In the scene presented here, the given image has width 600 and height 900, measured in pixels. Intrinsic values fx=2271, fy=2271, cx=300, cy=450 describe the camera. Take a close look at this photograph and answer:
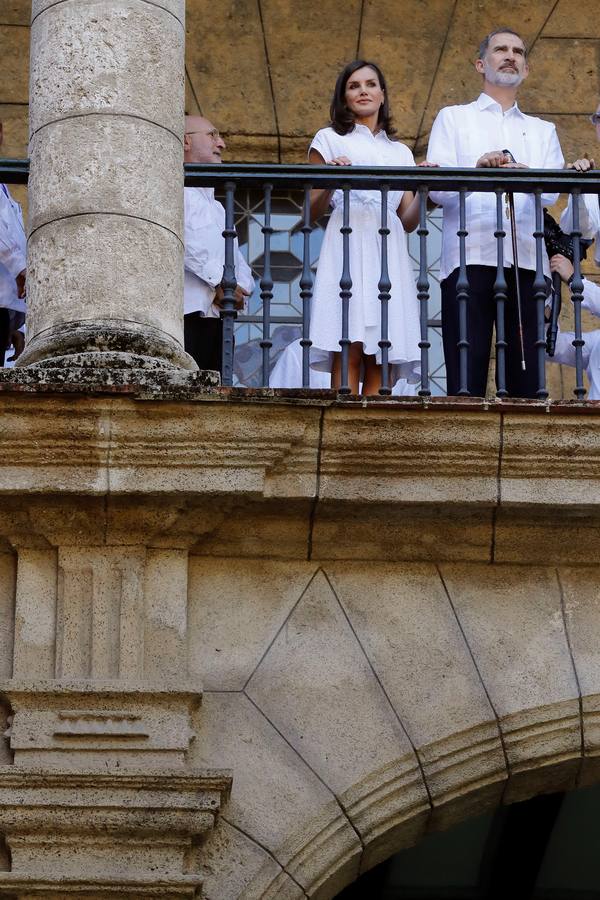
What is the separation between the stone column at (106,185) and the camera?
27.1 feet

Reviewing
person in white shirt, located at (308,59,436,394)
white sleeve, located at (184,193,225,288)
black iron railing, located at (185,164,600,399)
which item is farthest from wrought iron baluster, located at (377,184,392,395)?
white sleeve, located at (184,193,225,288)

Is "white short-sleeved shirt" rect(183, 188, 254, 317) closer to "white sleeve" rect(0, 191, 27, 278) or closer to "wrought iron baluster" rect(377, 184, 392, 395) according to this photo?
"white sleeve" rect(0, 191, 27, 278)

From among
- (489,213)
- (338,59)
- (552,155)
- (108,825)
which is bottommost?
(108,825)

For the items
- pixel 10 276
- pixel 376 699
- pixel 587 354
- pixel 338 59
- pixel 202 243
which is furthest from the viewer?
pixel 338 59

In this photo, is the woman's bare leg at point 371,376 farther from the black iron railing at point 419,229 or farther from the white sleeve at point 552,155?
the white sleeve at point 552,155

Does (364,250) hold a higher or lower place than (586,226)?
lower

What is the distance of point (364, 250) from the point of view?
30.0 ft

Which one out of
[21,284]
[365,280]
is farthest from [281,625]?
[21,284]

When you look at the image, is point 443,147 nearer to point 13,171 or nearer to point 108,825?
point 13,171

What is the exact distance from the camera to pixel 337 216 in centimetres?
916

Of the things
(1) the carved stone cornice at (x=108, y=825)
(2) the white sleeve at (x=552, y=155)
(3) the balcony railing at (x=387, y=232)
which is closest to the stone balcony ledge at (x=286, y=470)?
(3) the balcony railing at (x=387, y=232)

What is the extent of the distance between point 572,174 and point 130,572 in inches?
92.3

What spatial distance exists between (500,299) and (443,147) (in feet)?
3.26

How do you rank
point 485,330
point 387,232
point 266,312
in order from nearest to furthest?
point 266,312 < point 387,232 < point 485,330
